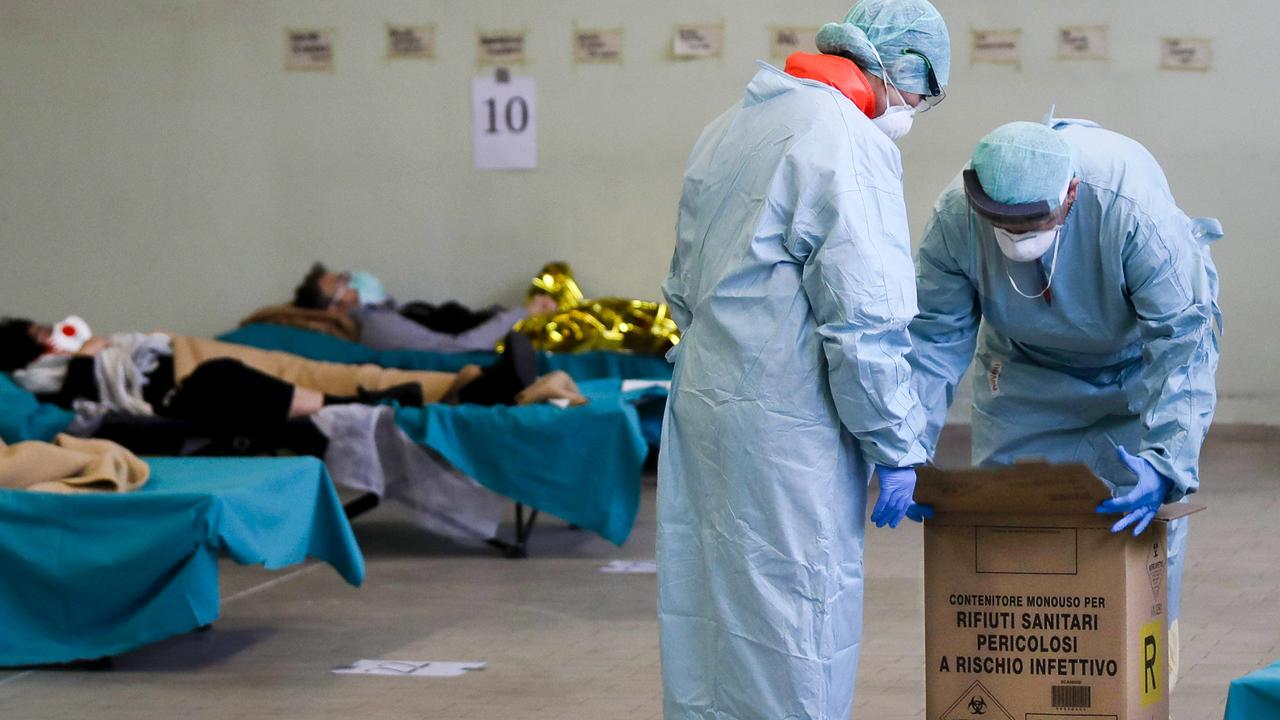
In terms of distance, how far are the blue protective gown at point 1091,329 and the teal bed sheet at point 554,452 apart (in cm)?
207

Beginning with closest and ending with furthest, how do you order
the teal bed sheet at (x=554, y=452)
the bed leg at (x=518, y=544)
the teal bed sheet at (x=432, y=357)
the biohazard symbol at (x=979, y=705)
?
1. the biohazard symbol at (x=979, y=705)
2. the teal bed sheet at (x=554, y=452)
3. the bed leg at (x=518, y=544)
4. the teal bed sheet at (x=432, y=357)

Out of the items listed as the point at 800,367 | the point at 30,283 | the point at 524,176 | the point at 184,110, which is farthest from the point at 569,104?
the point at 800,367

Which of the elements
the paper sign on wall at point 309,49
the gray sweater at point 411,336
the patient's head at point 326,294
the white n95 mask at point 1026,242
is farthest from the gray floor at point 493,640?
the paper sign on wall at point 309,49

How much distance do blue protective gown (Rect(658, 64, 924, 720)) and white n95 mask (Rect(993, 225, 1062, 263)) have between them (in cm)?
20

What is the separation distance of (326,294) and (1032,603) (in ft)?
17.1

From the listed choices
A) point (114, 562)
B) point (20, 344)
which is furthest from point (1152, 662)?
point (20, 344)

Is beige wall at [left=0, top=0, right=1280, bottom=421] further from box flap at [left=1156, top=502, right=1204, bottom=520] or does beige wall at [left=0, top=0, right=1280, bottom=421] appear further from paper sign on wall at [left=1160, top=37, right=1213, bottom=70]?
box flap at [left=1156, top=502, right=1204, bottom=520]

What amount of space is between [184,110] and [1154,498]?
6.32 m

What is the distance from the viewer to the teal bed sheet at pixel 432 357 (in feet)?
20.2

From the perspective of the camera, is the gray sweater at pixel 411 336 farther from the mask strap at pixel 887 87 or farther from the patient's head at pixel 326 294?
the mask strap at pixel 887 87

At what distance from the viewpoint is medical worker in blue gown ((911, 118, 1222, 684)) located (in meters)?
2.16

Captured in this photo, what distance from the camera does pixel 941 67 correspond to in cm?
232

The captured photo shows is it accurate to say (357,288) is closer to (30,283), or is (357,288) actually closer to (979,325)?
(30,283)

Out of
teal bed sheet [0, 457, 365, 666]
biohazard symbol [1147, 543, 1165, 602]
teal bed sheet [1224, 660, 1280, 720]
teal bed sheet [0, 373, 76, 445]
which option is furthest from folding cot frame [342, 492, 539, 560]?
teal bed sheet [1224, 660, 1280, 720]
